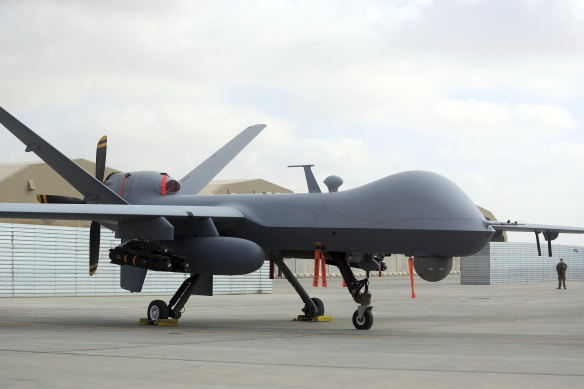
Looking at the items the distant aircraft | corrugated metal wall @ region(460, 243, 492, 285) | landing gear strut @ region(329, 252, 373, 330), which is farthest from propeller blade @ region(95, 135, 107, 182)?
corrugated metal wall @ region(460, 243, 492, 285)

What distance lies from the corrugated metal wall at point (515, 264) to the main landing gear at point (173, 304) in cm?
3789

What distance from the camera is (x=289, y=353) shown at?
11469mm

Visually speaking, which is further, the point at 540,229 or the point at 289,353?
the point at 540,229

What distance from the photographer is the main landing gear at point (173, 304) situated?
17.9 m

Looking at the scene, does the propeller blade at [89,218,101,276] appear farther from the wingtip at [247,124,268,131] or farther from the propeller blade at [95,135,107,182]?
the wingtip at [247,124,268,131]

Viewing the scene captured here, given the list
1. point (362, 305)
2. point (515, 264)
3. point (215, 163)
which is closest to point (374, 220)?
point (362, 305)

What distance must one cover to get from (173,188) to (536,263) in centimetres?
4974

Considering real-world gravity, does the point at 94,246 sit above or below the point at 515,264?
above

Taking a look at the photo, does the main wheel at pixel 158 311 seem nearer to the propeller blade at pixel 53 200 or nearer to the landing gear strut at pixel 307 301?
the landing gear strut at pixel 307 301

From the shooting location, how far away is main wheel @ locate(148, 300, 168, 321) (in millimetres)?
17922

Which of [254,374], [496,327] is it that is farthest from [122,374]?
[496,327]

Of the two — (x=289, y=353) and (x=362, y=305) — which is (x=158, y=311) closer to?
(x=362, y=305)

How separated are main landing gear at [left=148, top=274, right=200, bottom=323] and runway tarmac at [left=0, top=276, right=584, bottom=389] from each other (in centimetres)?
45

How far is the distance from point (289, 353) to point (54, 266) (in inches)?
1010
